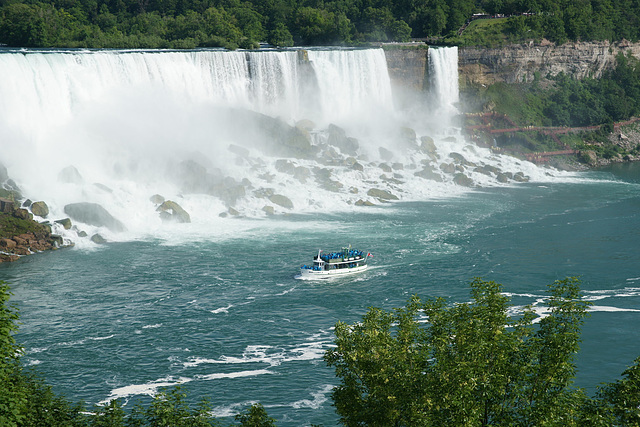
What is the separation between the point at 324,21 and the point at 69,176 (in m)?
74.7

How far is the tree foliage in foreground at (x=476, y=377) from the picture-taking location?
21.5 m

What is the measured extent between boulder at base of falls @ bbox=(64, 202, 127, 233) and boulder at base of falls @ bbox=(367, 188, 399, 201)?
2990 cm

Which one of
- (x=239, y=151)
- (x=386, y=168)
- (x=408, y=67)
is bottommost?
(x=386, y=168)

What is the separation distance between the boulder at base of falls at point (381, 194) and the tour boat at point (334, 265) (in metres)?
26.9

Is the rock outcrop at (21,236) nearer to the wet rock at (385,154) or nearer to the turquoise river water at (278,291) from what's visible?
the turquoise river water at (278,291)

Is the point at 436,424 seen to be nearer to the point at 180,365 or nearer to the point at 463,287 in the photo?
the point at 180,365

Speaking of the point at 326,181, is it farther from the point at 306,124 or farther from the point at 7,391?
the point at 7,391

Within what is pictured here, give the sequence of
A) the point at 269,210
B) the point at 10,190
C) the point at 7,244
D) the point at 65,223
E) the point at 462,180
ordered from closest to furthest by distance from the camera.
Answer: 1. the point at 7,244
2. the point at 65,223
3. the point at 10,190
4. the point at 269,210
5. the point at 462,180

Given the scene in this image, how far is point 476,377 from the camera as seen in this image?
21891 mm

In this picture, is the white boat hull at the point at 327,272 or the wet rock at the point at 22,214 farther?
the wet rock at the point at 22,214

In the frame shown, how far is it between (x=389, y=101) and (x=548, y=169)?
26.2 m

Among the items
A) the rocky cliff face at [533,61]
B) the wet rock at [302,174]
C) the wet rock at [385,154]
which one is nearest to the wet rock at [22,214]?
the wet rock at [302,174]

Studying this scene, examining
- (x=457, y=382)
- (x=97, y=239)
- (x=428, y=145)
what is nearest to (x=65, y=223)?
(x=97, y=239)

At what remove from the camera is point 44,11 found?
114438 mm
